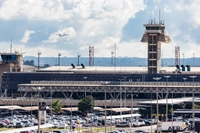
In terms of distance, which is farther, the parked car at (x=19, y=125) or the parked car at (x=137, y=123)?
the parked car at (x=137, y=123)

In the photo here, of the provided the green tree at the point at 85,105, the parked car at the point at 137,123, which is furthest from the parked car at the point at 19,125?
the green tree at the point at 85,105

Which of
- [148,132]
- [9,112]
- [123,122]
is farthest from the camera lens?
[9,112]

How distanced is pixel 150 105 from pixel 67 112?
2122cm

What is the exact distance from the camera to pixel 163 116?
6422 inches

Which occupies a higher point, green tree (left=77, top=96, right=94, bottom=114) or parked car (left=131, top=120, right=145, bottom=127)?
green tree (left=77, top=96, right=94, bottom=114)

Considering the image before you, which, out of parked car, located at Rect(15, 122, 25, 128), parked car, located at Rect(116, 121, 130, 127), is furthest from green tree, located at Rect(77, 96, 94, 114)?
parked car, located at Rect(15, 122, 25, 128)

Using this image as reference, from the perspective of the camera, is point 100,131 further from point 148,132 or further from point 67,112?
point 67,112

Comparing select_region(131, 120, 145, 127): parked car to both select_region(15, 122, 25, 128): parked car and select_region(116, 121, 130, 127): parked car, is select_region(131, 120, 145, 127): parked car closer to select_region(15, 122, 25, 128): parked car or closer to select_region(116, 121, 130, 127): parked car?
select_region(116, 121, 130, 127): parked car

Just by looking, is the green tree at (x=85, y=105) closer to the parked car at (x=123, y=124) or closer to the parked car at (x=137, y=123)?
the parked car at (x=137, y=123)

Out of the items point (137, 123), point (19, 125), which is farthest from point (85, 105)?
point (19, 125)

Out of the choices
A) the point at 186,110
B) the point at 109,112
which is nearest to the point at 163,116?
the point at 186,110

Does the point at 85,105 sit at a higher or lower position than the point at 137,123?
higher

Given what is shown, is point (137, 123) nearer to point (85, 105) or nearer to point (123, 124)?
point (123, 124)

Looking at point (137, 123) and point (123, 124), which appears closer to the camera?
point (123, 124)
